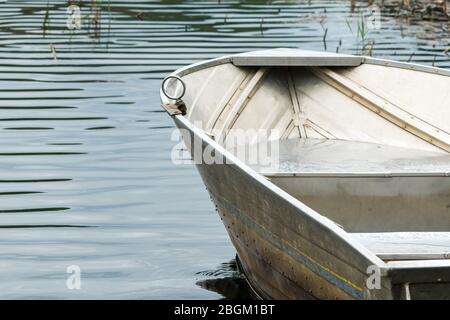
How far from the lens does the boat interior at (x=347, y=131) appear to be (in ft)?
25.2

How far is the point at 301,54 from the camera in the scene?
980cm

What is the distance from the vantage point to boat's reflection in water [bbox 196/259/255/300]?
7527 millimetres

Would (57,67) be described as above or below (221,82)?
above

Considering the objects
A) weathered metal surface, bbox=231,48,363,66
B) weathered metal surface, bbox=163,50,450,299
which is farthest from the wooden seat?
weathered metal surface, bbox=231,48,363,66

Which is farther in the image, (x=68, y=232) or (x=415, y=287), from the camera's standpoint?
(x=68, y=232)

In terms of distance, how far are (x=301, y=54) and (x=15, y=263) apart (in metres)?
3.16

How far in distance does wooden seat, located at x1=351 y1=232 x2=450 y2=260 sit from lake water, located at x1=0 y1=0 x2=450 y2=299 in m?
1.68

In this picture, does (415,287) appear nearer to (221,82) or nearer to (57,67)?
(221,82)

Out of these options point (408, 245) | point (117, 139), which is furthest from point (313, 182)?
point (117, 139)

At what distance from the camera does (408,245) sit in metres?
5.98

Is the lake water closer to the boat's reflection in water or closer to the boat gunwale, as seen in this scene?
the boat's reflection in water

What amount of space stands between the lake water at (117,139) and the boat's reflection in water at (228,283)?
1 centimetres
